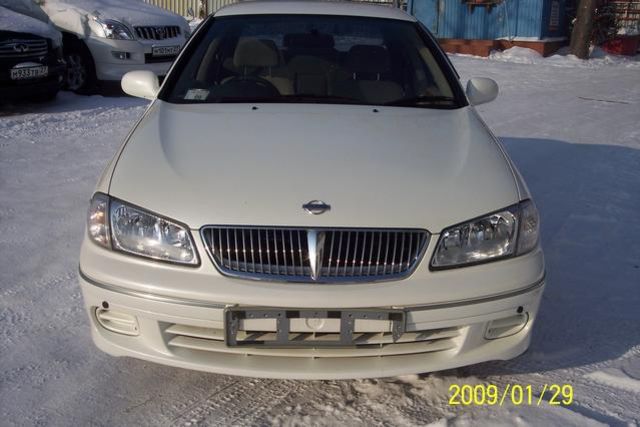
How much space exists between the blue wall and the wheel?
1244 centimetres

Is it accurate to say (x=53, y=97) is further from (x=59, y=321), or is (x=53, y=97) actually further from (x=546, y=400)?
(x=546, y=400)

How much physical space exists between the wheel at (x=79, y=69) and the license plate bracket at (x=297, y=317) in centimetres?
779

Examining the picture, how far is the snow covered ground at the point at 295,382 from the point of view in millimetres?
2842

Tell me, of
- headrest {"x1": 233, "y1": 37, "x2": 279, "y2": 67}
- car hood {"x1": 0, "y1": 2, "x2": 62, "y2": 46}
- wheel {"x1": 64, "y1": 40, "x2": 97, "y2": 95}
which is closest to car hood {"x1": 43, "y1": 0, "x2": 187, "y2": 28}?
wheel {"x1": 64, "y1": 40, "x2": 97, "y2": 95}

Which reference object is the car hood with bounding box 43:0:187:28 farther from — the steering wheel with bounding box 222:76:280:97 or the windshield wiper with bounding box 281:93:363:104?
the windshield wiper with bounding box 281:93:363:104

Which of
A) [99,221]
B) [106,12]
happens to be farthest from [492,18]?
[99,221]

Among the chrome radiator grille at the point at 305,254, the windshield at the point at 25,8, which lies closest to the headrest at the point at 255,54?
the chrome radiator grille at the point at 305,254

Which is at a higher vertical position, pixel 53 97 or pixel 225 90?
pixel 225 90

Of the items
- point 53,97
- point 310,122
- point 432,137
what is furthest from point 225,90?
point 53,97

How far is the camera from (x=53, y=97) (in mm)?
9250

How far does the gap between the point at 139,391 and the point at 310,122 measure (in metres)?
1.39

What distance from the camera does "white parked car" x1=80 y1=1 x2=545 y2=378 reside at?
261 centimetres

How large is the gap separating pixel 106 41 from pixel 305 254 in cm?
773
